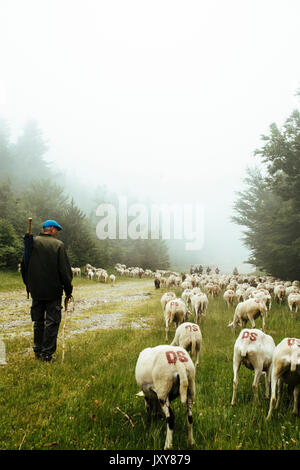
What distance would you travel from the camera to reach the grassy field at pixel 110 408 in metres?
2.83

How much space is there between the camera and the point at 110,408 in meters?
3.51

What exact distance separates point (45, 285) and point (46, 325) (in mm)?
802

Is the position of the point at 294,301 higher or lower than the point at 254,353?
lower

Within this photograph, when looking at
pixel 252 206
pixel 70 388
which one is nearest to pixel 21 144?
pixel 252 206

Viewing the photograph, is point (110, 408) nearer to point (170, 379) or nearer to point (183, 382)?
point (170, 379)

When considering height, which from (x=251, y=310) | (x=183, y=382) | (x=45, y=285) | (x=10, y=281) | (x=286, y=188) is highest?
(x=286, y=188)

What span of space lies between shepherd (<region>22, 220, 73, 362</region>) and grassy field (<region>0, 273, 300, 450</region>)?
1.27 ft

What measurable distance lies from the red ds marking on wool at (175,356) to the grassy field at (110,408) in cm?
79

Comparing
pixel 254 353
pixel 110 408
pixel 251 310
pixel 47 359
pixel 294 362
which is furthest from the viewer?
pixel 251 310

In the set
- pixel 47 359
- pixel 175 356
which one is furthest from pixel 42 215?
pixel 175 356

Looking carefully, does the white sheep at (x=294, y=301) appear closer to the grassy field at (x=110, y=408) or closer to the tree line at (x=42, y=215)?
the grassy field at (x=110, y=408)

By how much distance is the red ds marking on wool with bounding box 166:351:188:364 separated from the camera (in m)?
2.86

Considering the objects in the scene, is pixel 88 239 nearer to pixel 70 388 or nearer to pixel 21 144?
pixel 70 388

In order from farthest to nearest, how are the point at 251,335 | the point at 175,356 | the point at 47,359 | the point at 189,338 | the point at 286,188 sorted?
the point at 286,188, the point at 47,359, the point at 189,338, the point at 251,335, the point at 175,356
